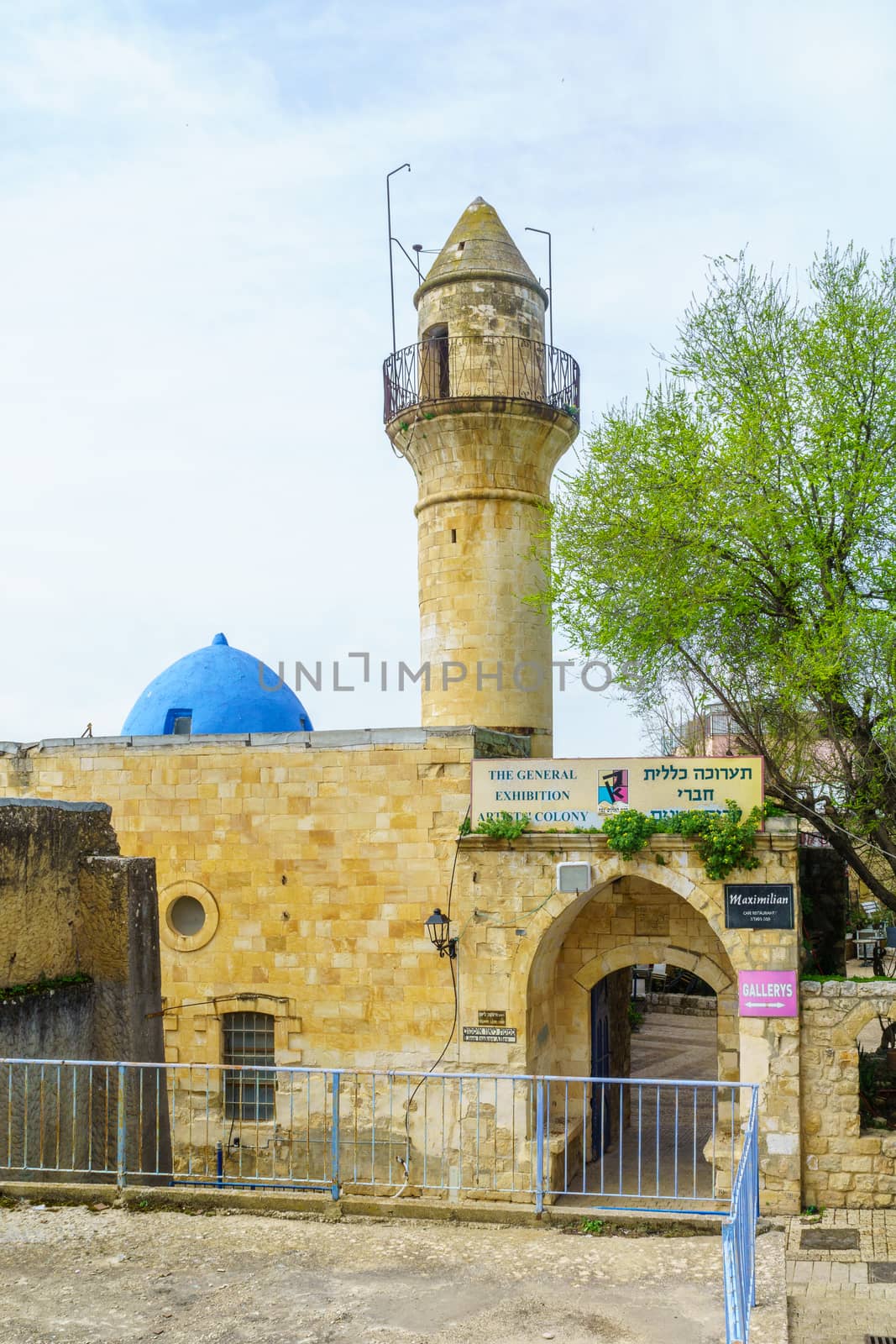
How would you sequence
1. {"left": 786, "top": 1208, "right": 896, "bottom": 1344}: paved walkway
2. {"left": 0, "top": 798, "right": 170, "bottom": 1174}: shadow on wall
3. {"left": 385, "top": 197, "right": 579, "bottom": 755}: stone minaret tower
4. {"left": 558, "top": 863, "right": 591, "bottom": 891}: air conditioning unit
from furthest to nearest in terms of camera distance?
{"left": 385, "top": 197, "right": 579, "bottom": 755}: stone minaret tower < {"left": 558, "top": 863, "right": 591, "bottom": 891}: air conditioning unit < {"left": 786, "top": 1208, "right": 896, "bottom": 1344}: paved walkway < {"left": 0, "top": 798, "right": 170, "bottom": 1174}: shadow on wall

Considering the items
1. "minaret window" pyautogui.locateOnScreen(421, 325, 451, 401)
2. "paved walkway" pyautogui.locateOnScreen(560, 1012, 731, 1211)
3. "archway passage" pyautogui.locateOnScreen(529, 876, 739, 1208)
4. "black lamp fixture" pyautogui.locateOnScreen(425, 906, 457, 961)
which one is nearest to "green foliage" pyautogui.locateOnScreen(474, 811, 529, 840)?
"black lamp fixture" pyautogui.locateOnScreen(425, 906, 457, 961)

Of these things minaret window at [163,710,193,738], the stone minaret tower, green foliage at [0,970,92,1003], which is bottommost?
green foliage at [0,970,92,1003]

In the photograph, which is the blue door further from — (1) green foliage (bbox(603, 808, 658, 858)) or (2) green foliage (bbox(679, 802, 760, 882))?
(2) green foliage (bbox(679, 802, 760, 882))

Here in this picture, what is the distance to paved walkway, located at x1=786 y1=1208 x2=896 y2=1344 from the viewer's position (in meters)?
9.84

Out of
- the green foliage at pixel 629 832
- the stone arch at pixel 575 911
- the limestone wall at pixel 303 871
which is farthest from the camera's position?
the limestone wall at pixel 303 871

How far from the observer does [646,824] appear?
1402 centimetres

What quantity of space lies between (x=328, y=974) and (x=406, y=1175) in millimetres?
2592

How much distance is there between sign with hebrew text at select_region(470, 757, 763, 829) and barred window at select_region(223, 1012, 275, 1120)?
12.6 ft

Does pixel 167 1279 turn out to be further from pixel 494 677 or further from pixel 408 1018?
pixel 494 677

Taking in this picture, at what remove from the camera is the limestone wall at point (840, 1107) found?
13375 millimetres

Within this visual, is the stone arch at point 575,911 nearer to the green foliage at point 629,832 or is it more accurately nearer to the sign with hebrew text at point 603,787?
the green foliage at point 629,832

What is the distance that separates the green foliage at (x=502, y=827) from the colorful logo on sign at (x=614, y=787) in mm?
896

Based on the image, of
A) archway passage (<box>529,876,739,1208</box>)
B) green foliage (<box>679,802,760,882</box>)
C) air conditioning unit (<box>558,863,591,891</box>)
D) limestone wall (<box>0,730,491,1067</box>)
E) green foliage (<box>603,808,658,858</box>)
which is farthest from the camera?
limestone wall (<box>0,730,491,1067</box>)

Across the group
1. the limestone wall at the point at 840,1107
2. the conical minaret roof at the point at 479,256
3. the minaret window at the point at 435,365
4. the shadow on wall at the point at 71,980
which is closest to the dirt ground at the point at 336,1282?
the shadow on wall at the point at 71,980
